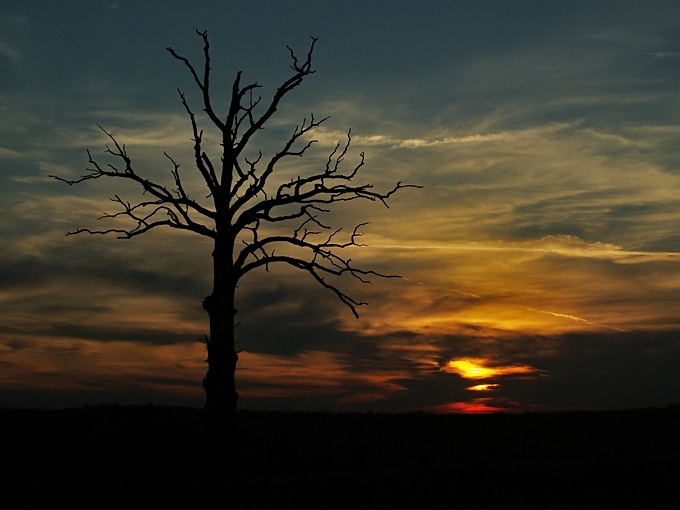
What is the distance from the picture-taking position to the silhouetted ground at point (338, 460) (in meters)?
16.5

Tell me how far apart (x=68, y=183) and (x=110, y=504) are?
937 centimetres

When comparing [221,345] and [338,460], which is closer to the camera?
[221,345]

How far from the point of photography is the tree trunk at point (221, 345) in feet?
66.6

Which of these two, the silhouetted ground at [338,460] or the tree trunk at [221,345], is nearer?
the silhouetted ground at [338,460]

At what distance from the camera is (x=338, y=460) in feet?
68.5

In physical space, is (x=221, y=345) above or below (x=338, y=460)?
above

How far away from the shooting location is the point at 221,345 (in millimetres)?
20297

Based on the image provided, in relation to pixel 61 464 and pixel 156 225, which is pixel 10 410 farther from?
pixel 156 225

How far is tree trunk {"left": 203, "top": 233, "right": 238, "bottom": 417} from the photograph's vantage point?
66.6ft

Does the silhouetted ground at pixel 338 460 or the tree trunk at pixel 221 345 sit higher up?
the tree trunk at pixel 221 345

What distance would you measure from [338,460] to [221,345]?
4064 mm

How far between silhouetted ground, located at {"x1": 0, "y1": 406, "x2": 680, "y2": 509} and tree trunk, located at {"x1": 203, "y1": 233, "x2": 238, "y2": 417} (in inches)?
28.9

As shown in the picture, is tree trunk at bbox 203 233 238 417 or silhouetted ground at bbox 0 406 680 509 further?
tree trunk at bbox 203 233 238 417

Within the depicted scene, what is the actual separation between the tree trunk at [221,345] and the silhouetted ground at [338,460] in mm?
734
